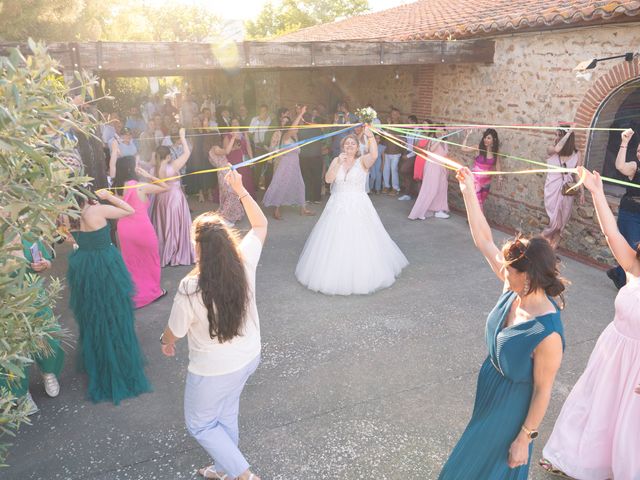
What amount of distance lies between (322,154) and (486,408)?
8.49m

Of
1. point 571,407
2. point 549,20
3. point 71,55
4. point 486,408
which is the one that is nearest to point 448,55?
point 549,20

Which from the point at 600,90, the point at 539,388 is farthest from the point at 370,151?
the point at 539,388

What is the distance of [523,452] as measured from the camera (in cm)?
226

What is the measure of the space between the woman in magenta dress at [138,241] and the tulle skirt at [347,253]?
5.85 ft

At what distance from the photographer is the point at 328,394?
3977 millimetres

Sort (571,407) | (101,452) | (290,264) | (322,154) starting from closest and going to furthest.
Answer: (571,407) < (101,452) < (290,264) < (322,154)

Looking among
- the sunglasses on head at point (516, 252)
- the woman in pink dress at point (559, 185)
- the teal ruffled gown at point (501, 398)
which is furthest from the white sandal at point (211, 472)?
the woman in pink dress at point (559, 185)

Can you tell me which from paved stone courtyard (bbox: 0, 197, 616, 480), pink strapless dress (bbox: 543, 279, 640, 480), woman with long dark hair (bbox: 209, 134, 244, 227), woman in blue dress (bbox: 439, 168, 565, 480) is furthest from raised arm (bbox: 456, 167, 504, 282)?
woman with long dark hair (bbox: 209, 134, 244, 227)

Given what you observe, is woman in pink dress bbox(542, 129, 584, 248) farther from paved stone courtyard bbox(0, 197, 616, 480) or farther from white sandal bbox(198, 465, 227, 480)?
white sandal bbox(198, 465, 227, 480)

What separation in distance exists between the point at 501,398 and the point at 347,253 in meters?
3.65

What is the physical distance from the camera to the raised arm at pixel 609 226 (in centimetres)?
252

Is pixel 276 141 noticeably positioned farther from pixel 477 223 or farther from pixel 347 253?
pixel 477 223

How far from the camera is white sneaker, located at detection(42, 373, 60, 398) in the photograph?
3.95 metres

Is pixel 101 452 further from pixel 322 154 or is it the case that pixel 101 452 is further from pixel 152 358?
pixel 322 154
